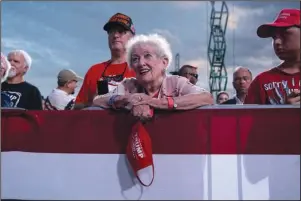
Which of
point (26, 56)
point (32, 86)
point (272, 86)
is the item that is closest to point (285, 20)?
point (272, 86)

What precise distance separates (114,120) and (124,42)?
1.03m

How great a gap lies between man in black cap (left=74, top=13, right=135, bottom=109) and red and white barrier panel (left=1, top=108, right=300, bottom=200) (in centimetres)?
72

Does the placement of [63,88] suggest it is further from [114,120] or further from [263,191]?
[263,191]

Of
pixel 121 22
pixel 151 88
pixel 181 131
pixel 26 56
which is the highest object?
pixel 121 22

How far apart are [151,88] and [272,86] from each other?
0.73m

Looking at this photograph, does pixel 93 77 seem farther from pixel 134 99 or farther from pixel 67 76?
pixel 134 99

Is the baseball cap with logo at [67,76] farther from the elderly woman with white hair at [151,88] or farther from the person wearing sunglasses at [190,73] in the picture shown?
the elderly woman with white hair at [151,88]

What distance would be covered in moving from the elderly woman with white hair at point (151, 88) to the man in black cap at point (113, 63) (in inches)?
22.1

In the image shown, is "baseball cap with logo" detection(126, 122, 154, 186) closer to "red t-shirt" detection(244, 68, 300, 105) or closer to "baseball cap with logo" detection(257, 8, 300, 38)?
"red t-shirt" detection(244, 68, 300, 105)

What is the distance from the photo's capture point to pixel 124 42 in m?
3.22

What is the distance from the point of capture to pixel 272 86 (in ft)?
8.18

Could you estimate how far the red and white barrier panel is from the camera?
7.33ft

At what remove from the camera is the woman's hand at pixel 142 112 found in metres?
2.22

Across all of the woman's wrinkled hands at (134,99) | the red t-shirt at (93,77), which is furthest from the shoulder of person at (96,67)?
the woman's wrinkled hands at (134,99)
